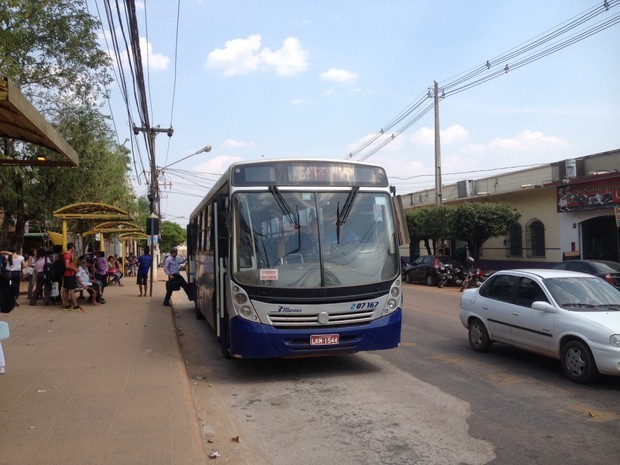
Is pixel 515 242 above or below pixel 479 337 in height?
above

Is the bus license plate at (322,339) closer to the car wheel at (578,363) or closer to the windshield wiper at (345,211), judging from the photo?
the windshield wiper at (345,211)

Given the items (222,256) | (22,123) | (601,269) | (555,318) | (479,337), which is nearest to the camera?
(22,123)

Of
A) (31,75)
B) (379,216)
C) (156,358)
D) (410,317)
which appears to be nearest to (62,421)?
(156,358)

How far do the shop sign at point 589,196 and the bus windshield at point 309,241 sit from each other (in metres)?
17.5

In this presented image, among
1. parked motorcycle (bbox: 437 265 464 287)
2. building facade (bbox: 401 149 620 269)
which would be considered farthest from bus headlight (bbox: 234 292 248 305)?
parked motorcycle (bbox: 437 265 464 287)

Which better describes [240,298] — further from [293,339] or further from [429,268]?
[429,268]

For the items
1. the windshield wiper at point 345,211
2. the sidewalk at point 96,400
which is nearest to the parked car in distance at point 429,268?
the sidewalk at point 96,400

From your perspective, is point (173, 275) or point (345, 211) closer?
point (345, 211)

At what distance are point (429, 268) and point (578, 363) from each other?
19938mm

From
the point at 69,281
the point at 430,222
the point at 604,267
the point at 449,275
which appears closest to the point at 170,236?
the point at 430,222

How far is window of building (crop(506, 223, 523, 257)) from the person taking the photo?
94.7 feet

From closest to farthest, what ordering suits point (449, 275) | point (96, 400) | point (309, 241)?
point (96, 400), point (309, 241), point (449, 275)

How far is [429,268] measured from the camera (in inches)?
1059

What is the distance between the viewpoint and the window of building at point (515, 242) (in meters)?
28.9
